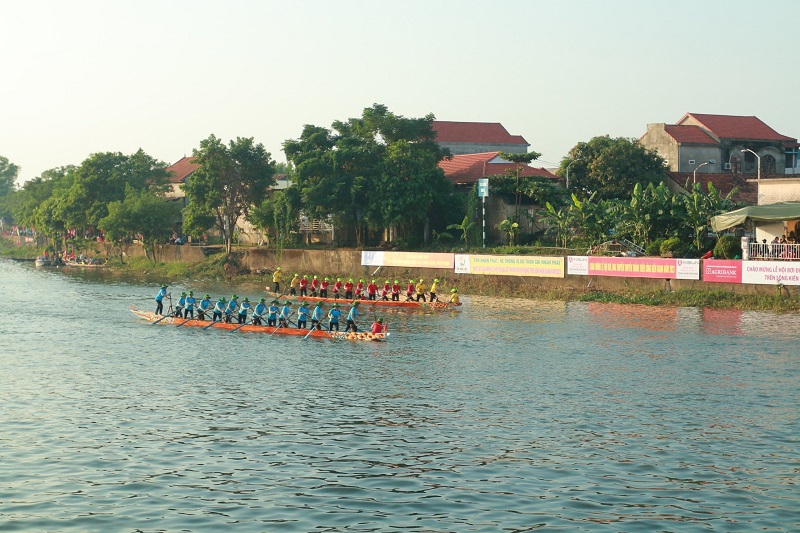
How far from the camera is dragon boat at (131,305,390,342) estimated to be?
35.7m

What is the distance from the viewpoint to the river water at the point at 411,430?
16250 millimetres

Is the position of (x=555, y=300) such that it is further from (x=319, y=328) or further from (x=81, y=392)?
(x=81, y=392)

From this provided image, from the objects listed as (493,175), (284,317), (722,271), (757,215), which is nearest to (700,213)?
(757,215)

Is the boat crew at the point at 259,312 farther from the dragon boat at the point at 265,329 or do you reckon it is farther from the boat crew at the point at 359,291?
the boat crew at the point at 359,291

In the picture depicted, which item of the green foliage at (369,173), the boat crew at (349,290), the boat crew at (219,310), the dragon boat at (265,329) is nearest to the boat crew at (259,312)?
the dragon boat at (265,329)

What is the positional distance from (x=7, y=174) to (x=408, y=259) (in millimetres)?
158802

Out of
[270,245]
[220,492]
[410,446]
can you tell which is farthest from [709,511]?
[270,245]

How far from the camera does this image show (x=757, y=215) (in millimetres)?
44219

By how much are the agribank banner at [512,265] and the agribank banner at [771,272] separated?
10.2 meters

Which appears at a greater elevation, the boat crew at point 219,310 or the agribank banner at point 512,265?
the agribank banner at point 512,265

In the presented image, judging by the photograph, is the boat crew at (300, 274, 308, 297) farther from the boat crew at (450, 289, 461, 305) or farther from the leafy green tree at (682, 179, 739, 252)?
the leafy green tree at (682, 179, 739, 252)

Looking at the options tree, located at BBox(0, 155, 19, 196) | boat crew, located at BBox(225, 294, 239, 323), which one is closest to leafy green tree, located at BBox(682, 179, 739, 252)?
boat crew, located at BBox(225, 294, 239, 323)

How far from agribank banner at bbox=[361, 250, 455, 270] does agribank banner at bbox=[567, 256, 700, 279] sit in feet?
29.1

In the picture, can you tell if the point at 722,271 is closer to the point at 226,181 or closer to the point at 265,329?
the point at 265,329
